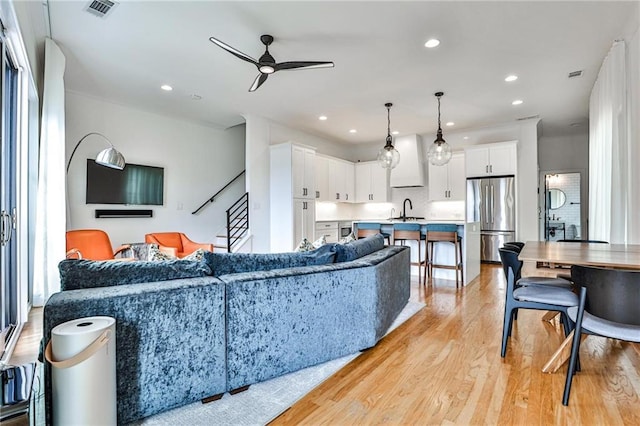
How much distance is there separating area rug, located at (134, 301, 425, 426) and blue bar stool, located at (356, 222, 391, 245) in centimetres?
334

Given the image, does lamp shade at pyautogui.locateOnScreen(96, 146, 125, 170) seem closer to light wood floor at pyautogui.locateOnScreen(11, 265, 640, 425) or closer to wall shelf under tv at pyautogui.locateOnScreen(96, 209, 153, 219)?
wall shelf under tv at pyautogui.locateOnScreen(96, 209, 153, 219)

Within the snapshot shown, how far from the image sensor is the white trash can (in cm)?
133

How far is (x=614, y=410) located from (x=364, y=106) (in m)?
4.87

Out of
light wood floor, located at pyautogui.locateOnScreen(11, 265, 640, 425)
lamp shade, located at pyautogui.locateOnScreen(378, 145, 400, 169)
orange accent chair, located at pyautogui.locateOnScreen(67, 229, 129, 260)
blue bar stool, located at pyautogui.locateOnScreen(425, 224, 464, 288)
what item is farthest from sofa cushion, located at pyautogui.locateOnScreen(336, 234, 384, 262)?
orange accent chair, located at pyautogui.locateOnScreen(67, 229, 129, 260)

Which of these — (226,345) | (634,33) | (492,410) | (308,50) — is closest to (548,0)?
(634,33)

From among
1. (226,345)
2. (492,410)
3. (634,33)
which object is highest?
(634,33)

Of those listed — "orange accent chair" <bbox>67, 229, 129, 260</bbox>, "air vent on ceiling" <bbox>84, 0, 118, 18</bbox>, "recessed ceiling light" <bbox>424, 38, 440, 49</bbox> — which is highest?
"air vent on ceiling" <bbox>84, 0, 118, 18</bbox>

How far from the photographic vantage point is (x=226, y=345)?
1886 millimetres

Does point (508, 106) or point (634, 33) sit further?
point (508, 106)

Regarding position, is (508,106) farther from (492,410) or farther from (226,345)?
(226,345)

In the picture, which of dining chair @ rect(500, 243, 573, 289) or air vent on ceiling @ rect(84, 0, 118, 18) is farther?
air vent on ceiling @ rect(84, 0, 118, 18)

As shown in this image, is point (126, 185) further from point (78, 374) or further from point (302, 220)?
point (78, 374)

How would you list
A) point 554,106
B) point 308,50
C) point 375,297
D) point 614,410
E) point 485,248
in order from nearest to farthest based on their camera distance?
point 614,410 < point 375,297 < point 308,50 < point 554,106 < point 485,248

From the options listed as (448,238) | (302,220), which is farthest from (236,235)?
(448,238)
